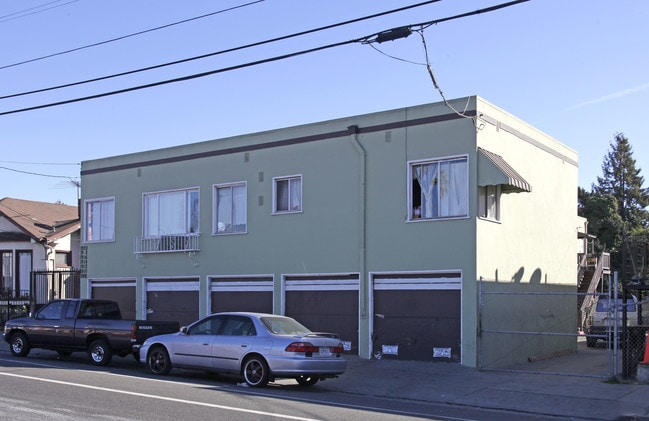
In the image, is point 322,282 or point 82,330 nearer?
point 82,330

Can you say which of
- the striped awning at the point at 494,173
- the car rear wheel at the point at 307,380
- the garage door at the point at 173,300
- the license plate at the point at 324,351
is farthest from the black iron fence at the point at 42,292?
the striped awning at the point at 494,173

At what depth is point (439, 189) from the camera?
17734 mm

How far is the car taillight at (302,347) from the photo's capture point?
1387 centimetres

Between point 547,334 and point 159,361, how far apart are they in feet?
27.4

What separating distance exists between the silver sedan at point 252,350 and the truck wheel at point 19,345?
5.11 m

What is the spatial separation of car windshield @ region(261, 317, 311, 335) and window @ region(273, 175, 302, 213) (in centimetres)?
521

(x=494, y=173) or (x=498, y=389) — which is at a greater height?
(x=494, y=173)

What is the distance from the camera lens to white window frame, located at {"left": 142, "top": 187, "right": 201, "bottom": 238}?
72.3 ft

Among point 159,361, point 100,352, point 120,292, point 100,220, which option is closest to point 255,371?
point 159,361

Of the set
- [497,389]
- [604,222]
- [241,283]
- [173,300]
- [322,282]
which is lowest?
[497,389]

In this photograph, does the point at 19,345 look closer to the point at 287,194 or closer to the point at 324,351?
the point at 287,194

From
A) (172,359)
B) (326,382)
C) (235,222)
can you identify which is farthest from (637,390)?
(235,222)

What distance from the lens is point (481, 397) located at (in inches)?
541

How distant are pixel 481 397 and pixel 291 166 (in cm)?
869
